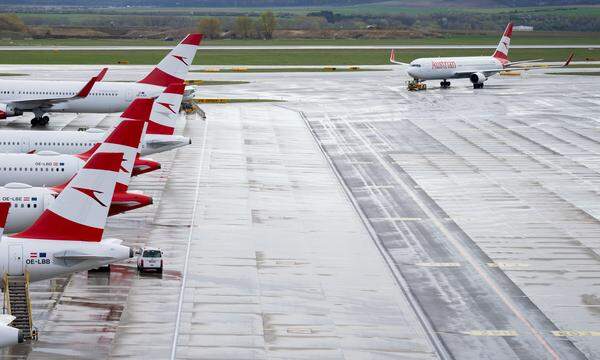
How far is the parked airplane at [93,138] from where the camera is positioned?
6694 centimetres

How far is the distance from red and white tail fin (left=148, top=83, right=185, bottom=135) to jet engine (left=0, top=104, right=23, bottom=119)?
28179 millimetres

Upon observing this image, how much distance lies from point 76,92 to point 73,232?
187ft

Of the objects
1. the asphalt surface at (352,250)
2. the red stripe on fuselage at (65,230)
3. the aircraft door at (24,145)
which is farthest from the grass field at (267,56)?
the red stripe on fuselage at (65,230)

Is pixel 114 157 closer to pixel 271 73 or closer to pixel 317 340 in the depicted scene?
pixel 317 340

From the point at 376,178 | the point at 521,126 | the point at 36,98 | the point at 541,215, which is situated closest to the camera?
the point at 541,215

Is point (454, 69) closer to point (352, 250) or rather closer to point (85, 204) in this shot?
point (352, 250)

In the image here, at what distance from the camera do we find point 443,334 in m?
40.1

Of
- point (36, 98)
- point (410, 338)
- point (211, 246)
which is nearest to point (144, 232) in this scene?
point (211, 246)

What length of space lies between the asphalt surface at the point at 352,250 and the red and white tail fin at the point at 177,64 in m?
5.30

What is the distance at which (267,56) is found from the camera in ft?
577

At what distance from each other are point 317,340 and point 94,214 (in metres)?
9.27

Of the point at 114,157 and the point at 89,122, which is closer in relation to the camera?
the point at 114,157

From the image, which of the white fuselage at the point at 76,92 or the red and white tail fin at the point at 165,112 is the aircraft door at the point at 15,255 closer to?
the red and white tail fin at the point at 165,112

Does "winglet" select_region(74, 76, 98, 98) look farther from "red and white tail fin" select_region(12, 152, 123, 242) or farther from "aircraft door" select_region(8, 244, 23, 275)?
"aircraft door" select_region(8, 244, 23, 275)
